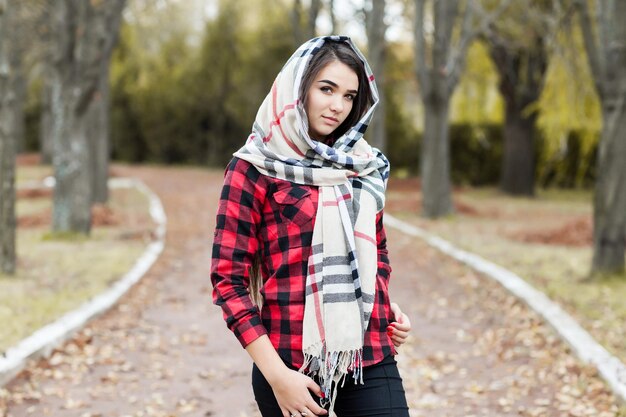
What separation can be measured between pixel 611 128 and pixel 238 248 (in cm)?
739

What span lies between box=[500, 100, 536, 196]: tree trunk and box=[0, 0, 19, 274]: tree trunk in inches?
676

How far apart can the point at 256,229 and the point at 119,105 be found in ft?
125

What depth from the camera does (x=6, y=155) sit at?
9281mm

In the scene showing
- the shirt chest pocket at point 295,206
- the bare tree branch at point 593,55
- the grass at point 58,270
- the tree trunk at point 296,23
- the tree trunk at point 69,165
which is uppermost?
the tree trunk at point 296,23

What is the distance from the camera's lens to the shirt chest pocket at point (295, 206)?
245 cm

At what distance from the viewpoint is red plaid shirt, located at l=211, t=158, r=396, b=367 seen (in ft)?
7.93

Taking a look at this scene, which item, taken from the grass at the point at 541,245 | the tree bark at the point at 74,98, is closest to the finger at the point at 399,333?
the grass at the point at 541,245

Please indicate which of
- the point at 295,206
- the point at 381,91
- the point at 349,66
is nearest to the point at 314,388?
the point at 295,206

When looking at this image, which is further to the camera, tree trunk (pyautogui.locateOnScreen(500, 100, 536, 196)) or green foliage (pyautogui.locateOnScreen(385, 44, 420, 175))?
green foliage (pyautogui.locateOnScreen(385, 44, 420, 175))

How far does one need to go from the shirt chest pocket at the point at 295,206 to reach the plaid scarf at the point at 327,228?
0.10ft

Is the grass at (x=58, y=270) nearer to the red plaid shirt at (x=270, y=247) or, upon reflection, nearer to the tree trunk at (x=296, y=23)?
the red plaid shirt at (x=270, y=247)

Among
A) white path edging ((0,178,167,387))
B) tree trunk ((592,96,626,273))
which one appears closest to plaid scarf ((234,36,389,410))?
white path edging ((0,178,167,387))

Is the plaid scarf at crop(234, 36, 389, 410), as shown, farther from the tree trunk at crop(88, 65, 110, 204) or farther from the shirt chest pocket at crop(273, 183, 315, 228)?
the tree trunk at crop(88, 65, 110, 204)

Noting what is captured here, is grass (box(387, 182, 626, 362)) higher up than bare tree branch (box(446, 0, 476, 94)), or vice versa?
bare tree branch (box(446, 0, 476, 94))
